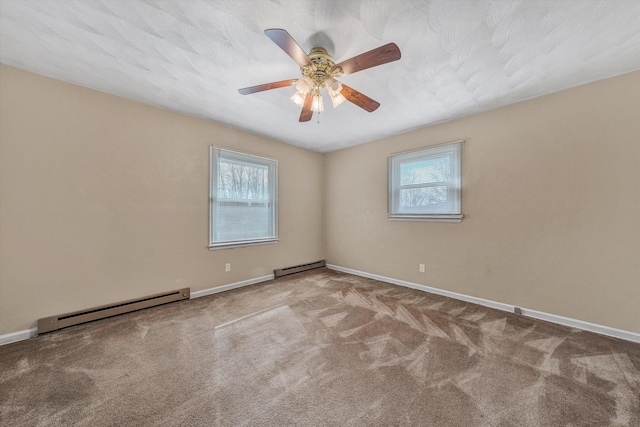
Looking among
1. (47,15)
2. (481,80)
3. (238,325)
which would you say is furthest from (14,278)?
(481,80)

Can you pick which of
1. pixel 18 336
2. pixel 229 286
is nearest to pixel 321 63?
pixel 229 286

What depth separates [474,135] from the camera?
3053 mm

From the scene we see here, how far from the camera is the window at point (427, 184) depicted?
3.21 m

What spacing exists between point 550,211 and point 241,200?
4.04m

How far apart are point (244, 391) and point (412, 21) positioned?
2804mm

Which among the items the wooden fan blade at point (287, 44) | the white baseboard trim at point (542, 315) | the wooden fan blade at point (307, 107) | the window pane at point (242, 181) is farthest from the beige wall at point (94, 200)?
the white baseboard trim at point (542, 315)

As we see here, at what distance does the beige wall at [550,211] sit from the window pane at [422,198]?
273 millimetres

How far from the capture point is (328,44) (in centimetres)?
178

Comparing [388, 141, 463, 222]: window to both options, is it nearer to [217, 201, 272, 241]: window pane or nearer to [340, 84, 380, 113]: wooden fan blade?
[340, 84, 380, 113]: wooden fan blade

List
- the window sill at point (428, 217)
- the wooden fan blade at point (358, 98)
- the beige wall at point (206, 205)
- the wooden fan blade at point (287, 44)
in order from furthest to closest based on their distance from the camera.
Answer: the window sill at point (428, 217) < the beige wall at point (206, 205) < the wooden fan blade at point (358, 98) < the wooden fan blade at point (287, 44)

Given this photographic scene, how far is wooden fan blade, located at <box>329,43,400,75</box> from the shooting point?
1.39 metres

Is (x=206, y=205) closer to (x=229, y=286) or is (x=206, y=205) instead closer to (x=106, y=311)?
(x=229, y=286)

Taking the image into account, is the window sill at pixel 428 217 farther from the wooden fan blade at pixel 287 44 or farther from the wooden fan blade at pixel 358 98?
the wooden fan blade at pixel 287 44

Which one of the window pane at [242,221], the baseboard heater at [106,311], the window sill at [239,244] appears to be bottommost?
the baseboard heater at [106,311]
